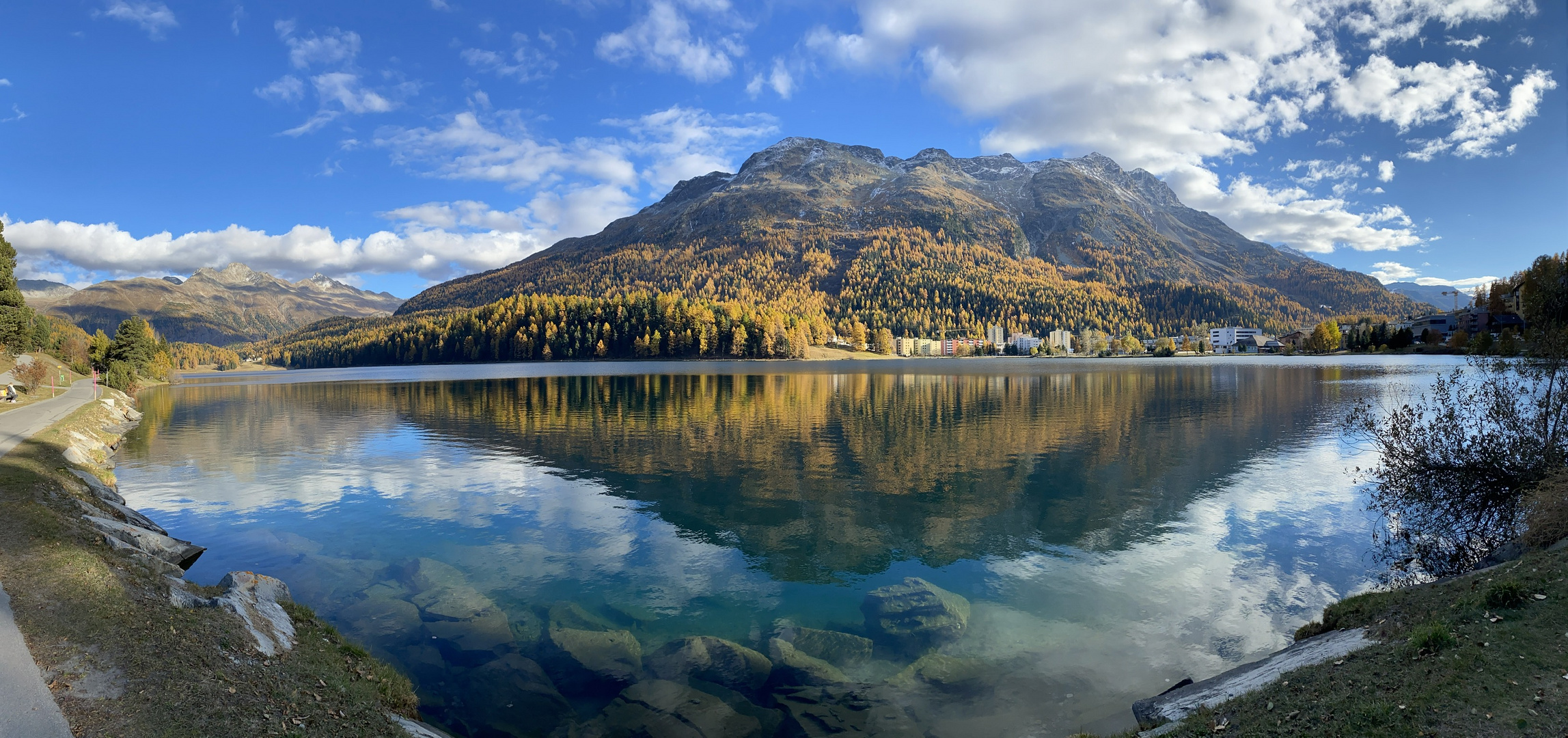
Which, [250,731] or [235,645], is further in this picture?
[235,645]

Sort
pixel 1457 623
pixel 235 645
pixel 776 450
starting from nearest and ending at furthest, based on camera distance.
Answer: pixel 1457 623
pixel 235 645
pixel 776 450

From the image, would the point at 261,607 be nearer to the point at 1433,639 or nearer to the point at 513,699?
the point at 513,699

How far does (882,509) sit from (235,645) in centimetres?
1890

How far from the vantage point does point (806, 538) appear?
21531 mm

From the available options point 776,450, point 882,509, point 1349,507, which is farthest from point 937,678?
point 776,450

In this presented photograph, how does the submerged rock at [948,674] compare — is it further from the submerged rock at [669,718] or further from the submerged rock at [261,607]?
the submerged rock at [261,607]

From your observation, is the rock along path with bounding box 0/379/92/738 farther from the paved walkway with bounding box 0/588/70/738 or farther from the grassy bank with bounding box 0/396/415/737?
the grassy bank with bounding box 0/396/415/737

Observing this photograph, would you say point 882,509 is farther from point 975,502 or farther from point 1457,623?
point 1457,623

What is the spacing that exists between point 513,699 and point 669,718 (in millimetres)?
3144

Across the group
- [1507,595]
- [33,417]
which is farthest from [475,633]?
[33,417]

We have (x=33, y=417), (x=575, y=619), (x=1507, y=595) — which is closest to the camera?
(x=1507, y=595)

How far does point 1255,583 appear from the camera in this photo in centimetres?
1719

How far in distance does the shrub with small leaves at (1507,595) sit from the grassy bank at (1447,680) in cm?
1

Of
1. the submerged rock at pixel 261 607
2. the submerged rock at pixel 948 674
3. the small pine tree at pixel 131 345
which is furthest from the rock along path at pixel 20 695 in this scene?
the small pine tree at pixel 131 345
